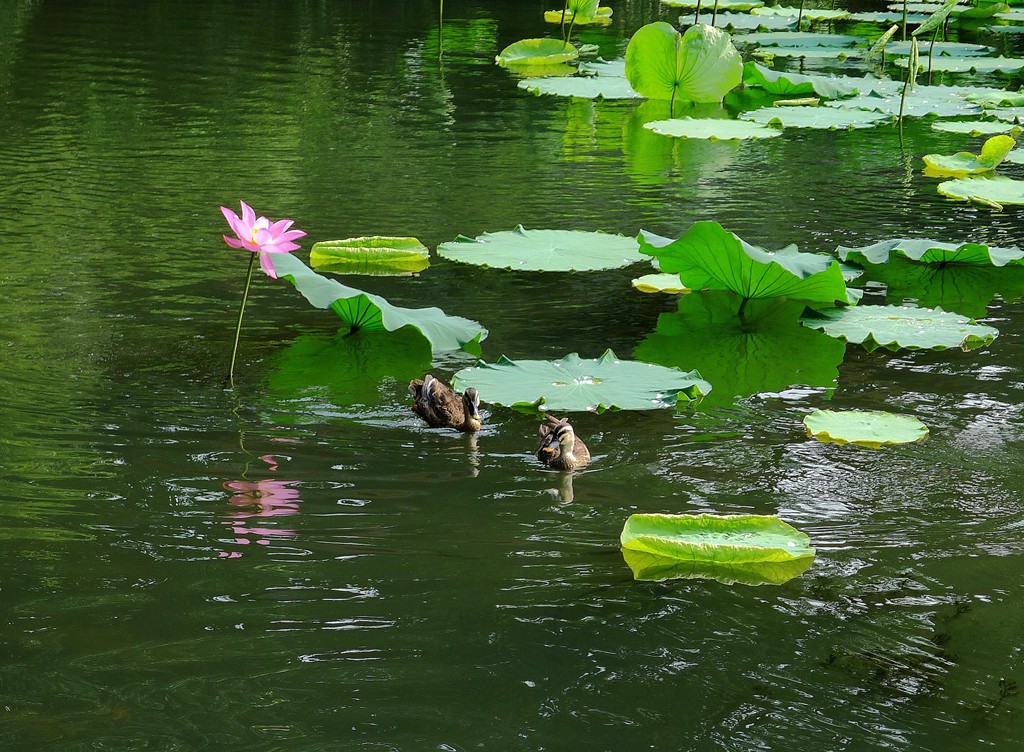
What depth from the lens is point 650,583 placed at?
3.19 m

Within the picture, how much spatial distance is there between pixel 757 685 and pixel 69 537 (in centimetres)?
184

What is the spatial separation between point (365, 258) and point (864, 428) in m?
2.74

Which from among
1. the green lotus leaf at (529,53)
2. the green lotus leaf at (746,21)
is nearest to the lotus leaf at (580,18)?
the green lotus leaf at (746,21)

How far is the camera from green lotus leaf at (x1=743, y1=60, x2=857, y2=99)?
10.6 m

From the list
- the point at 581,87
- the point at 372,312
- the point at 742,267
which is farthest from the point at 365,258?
the point at 581,87

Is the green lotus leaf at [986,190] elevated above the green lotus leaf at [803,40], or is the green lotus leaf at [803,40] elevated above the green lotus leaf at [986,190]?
the green lotus leaf at [803,40]

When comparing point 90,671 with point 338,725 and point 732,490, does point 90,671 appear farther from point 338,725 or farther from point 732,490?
point 732,490

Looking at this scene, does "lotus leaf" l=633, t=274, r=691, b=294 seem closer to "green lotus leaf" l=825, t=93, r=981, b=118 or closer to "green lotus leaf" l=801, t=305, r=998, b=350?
"green lotus leaf" l=801, t=305, r=998, b=350

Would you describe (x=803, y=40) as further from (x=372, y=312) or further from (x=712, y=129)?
(x=372, y=312)

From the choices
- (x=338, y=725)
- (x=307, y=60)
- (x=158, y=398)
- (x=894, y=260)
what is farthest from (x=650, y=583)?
(x=307, y=60)

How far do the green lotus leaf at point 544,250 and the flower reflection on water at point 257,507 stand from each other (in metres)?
2.38

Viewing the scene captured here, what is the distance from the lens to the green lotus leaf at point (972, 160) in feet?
25.8

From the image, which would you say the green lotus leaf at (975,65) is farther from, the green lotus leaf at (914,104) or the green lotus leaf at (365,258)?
the green lotus leaf at (365,258)

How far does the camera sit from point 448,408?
4094 mm
